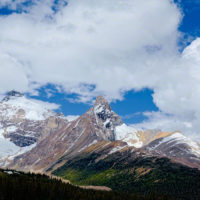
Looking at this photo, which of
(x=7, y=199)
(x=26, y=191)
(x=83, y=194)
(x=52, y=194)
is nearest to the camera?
(x=7, y=199)

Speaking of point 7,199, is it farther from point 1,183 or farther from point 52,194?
point 52,194

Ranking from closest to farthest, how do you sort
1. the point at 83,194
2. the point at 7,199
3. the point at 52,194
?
the point at 7,199, the point at 52,194, the point at 83,194

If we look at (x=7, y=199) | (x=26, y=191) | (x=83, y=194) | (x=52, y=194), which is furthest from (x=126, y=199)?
(x=7, y=199)

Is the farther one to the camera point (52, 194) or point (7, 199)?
point (52, 194)

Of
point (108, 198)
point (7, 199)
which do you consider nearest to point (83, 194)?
point (108, 198)

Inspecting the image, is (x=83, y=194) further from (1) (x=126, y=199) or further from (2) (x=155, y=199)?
(2) (x=155, y=199)

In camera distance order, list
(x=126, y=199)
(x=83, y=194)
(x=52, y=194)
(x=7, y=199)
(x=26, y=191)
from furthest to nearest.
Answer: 1. (x=126, y=199)
2. (x=83, y=194)
3. (x=52, y=194)
4. (x=26, y=191)
5. (x=7, y=199)

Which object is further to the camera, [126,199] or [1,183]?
[126,199]

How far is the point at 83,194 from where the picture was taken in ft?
547

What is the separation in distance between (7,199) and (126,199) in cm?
7497

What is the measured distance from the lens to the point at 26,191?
5763 inches

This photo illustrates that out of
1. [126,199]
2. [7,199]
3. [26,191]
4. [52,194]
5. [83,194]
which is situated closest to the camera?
[7,199]

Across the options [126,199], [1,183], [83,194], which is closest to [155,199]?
[126,199]

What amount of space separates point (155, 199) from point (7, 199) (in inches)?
3584
